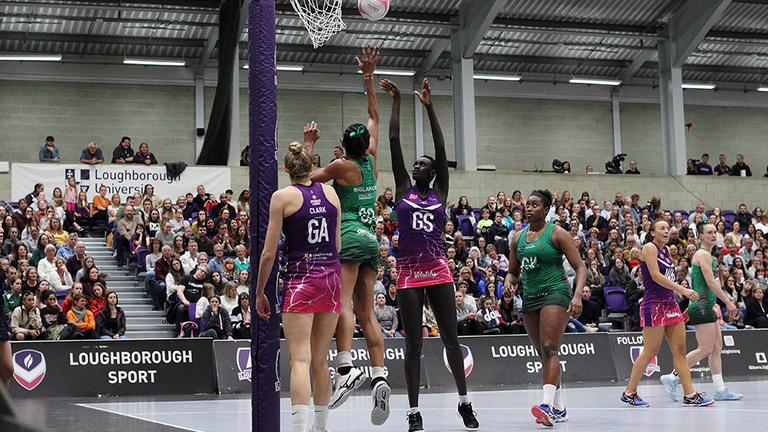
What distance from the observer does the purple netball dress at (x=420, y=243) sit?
6.79 m

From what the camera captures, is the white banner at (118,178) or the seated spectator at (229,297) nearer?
the seated spectator at (229,297)

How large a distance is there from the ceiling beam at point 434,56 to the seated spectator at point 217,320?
14.6 metres

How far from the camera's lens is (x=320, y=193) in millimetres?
5551

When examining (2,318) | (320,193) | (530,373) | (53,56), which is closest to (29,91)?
(53,56)

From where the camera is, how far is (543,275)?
7480 millimetres

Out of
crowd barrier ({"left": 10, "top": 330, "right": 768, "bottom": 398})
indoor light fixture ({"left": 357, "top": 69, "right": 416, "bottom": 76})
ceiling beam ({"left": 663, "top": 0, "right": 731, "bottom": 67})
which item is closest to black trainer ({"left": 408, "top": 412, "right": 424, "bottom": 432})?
crowd barrier ({"left": 10, "top": 330, "right": 768, "bottom": 398})

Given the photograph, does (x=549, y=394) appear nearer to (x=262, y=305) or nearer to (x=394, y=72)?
(x=262, y=305)

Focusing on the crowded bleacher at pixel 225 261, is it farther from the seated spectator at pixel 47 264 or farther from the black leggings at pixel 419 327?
the black leggings at pixel 419 327

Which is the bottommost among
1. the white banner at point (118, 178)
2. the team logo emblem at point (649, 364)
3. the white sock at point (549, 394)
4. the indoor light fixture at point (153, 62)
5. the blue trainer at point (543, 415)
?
the team logo emblem at point (649, 364)

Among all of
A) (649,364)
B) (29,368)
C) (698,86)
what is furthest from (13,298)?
(698,86)

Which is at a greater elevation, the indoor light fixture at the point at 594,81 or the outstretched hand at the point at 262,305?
the indoor light fixture at the point at 594,81

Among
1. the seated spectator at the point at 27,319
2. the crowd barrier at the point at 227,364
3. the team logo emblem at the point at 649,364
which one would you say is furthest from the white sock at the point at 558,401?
the seated spectator at the point at 27,319

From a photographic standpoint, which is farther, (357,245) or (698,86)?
(698,86)

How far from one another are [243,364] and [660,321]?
703 centimetres
